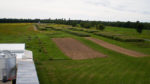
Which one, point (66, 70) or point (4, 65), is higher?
point (4, 65)

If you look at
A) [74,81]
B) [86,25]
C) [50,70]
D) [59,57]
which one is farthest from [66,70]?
[86,25]

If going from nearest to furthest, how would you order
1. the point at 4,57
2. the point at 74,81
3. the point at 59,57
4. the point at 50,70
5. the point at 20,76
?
the point at 20,76 < the point at 4,57 < the point at 74,81 < the point at 50,70 < the point at 59,57

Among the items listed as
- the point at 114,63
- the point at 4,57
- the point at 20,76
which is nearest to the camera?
the point at 20,76

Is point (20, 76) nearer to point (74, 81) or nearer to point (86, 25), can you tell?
point (74, 81)

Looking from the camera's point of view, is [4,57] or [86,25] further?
[86,25]

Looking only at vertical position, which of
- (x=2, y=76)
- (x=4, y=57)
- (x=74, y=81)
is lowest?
(x=74, y=81)

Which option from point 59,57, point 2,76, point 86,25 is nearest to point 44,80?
point 2,76

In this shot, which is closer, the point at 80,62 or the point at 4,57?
the point at 4,57

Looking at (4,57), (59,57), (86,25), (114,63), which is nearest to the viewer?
(4,57)

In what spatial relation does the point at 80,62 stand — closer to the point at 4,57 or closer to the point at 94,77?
the point at 94,77
